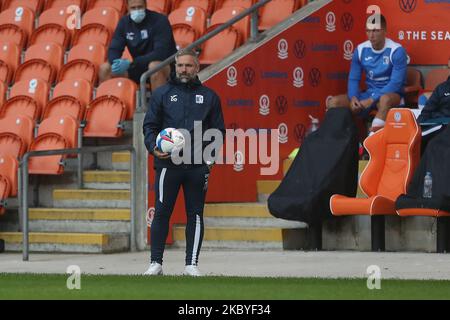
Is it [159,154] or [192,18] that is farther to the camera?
[192,18]

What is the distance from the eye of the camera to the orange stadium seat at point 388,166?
15.8 metres

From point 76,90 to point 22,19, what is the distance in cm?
286

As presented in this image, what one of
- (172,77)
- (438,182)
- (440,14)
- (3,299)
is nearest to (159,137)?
(172,77)

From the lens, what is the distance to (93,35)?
66.3 ft

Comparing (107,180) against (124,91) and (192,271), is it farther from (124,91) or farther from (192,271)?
(192,271)

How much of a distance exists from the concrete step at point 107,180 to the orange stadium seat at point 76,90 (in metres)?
1.18

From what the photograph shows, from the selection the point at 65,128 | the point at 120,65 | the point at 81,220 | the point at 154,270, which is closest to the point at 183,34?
the point at 120,65

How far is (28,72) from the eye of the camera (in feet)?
65.2

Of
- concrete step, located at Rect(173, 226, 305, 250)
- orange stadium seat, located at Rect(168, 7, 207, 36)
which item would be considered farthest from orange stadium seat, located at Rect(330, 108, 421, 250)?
orange stadium seat, located at Rect(168, 7, 207, 36)

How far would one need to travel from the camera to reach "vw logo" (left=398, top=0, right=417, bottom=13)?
1927cm

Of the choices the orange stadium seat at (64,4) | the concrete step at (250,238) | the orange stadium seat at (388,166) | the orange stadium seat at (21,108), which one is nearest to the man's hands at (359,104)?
the orange stadium seat at (388,166)

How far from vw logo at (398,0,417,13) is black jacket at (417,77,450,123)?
2829 mm
